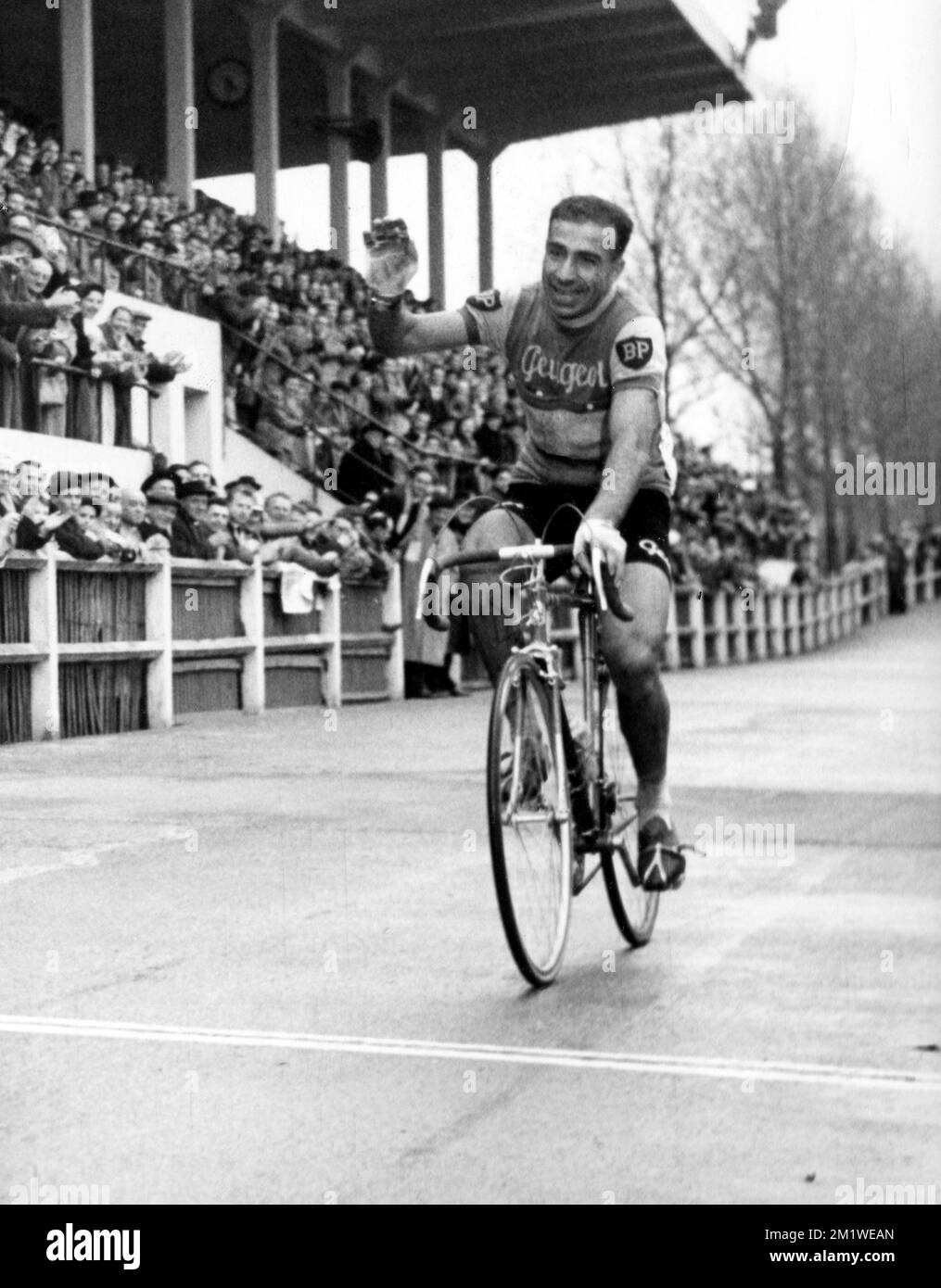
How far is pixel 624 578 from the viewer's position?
6.60 m

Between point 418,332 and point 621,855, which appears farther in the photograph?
point 621,855

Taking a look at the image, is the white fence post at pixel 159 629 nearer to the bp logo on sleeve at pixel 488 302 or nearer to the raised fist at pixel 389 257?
the bp logo on sleeve at pixel 488 302

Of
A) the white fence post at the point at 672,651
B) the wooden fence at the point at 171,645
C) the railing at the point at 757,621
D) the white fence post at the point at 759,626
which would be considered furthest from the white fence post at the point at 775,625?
the wooden fence at the point at 171,645

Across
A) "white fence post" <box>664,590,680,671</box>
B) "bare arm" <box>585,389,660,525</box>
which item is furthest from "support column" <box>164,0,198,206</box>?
"bare arm" <box>585,389,660,525</box>

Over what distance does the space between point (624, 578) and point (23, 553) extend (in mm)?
9109

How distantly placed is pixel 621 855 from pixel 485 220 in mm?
27318

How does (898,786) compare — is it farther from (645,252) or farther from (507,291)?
(645,252)

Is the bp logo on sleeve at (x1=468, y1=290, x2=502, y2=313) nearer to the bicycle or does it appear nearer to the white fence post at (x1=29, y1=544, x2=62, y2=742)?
the bicycle

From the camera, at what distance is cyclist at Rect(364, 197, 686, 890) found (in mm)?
6367

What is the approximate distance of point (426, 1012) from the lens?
598cm

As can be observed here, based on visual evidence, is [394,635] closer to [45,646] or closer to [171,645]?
[171,645]

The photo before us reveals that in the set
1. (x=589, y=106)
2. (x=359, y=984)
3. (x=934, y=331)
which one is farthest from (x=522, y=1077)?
(x=589, y=106)

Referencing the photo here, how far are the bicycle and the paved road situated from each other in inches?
9.2
